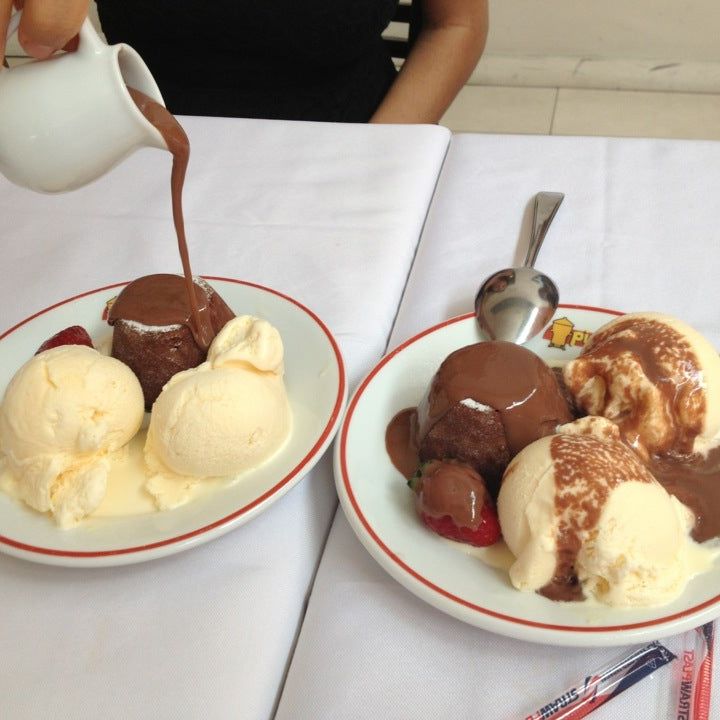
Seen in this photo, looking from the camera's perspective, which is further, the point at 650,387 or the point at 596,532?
the point at 650,387

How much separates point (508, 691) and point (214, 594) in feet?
1.07

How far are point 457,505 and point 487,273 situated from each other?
570 millimetres

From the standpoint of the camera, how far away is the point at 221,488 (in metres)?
0.93

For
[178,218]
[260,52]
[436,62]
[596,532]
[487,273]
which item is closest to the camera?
[596,532]

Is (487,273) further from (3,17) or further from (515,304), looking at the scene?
(3,17)

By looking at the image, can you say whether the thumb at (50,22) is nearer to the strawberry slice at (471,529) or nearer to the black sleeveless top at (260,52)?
the strawberry slice at (471,529)

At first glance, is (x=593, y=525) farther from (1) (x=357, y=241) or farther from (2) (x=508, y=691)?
(1) (x=357, y=241)

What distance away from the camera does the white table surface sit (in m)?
0.74

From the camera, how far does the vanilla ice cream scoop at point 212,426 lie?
909 mm

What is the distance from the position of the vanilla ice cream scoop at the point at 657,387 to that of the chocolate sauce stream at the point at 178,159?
1.62ft

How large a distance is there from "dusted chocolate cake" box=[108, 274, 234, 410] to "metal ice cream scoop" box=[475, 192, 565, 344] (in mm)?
395

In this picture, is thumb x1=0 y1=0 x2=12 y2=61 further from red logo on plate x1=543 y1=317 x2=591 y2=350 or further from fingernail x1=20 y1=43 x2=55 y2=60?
red logo on plate x1=543 y1=317 x2=591 y2=350

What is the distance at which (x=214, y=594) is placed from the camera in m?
0.85

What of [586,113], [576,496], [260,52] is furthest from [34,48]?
[586,113]
